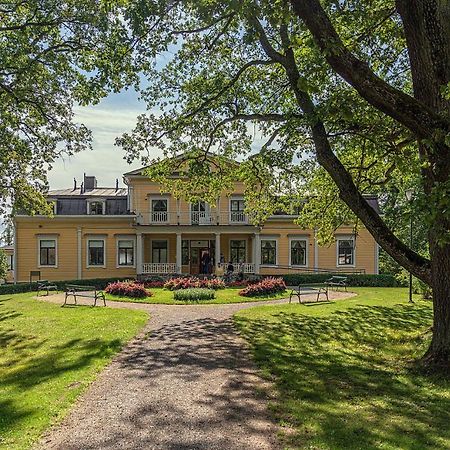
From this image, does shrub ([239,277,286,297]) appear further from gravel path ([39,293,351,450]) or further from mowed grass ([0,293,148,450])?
gravel path ([39,293,351,450])

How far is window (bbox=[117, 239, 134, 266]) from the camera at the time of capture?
3155 centimetres

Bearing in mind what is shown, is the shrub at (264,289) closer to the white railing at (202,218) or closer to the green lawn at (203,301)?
the green lawn at (203,301)

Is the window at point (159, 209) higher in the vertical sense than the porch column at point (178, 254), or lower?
higher

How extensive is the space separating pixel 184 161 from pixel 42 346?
730 centimetres

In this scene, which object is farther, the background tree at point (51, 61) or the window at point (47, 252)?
the window at point (47, 252)

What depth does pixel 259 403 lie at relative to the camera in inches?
228

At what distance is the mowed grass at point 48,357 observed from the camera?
17.8ft

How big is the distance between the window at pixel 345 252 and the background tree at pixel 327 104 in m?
15.2

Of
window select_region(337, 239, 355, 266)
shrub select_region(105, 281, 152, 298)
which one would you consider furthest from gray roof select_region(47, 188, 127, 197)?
window select_region(337, 239, 355, 266)

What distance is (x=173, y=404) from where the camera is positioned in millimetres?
5750

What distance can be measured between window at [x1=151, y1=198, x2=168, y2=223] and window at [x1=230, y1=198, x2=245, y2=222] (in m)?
4.85

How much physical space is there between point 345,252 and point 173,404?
91.9 feet

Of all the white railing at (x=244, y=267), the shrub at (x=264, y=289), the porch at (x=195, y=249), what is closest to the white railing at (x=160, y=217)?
the porch at (x=195, y=249)

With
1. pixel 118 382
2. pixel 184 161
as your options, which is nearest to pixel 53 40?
pixel 184 161
